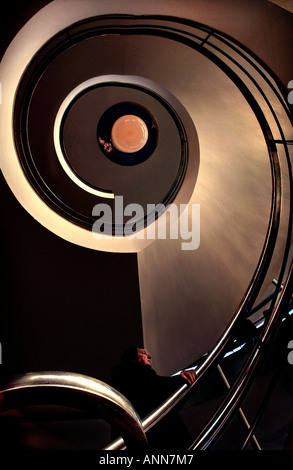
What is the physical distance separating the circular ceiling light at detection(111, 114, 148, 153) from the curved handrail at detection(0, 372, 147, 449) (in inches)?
260

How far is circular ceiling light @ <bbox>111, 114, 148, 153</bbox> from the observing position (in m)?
6.98

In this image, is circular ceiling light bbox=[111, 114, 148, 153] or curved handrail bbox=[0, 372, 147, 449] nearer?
curved handrail bbox=[0, 372, 147, 449]

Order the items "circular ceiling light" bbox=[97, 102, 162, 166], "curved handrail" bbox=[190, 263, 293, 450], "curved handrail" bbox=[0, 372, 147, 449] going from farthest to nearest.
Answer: "circular ceiling light" bbox=[97, 102, 162, 166] < "curved handrail" bbox=[190, 263, 293, 450] < "curved handrail" bbox=[0, 372, 147, 449]

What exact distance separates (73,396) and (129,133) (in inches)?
263

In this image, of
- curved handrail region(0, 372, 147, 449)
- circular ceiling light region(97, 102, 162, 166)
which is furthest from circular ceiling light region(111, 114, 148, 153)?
curved handrail region(0, 372, 147, 449)

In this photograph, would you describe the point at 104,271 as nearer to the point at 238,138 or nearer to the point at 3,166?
the point at 3,166

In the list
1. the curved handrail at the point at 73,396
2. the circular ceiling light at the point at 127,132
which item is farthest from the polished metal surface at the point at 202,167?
the curved handrail at the point at 73,396

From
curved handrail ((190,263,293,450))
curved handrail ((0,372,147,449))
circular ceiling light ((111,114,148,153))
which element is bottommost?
curved handrail ((190,263,293,450))

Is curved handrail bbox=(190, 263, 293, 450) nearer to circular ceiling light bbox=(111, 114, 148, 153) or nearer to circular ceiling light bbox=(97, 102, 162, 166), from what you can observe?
circular ceiling light bbox=(97, 102, 162, 166)

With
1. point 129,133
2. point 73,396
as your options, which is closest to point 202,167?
point 129,133

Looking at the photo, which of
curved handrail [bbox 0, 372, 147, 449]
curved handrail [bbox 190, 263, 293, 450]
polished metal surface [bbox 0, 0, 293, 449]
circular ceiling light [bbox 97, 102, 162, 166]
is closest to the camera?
curved handrail [bbox 0, 372, 147, 449]

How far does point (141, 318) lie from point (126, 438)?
4728 mm

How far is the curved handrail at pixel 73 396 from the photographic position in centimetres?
88
